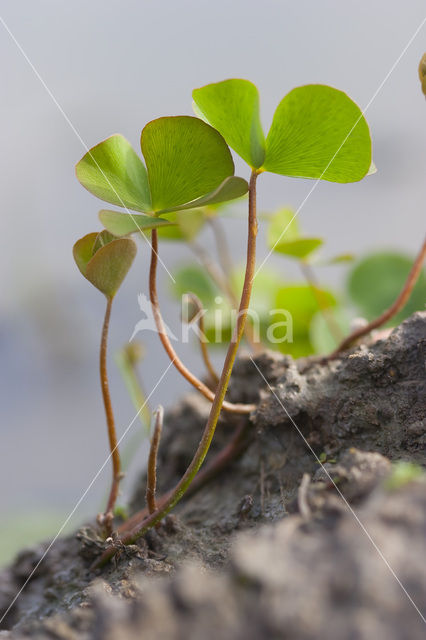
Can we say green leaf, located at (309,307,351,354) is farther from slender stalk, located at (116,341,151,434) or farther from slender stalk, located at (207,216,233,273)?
slender stalk, located at (116,341,151,434)

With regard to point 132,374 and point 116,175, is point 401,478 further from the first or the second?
point 132,374

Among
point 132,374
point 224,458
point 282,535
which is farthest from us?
point 132,374

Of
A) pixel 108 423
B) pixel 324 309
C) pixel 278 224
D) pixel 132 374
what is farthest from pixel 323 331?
pixel 108 423

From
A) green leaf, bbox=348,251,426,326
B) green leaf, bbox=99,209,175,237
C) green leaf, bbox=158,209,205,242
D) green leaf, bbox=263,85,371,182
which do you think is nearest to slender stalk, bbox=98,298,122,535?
green leaf, bbox=99,209,175,237

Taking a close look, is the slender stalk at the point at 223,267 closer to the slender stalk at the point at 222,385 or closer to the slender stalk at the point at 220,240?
the slender stalk at the point at 220,240

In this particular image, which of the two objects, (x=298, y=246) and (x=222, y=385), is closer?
(x=222, y=385)

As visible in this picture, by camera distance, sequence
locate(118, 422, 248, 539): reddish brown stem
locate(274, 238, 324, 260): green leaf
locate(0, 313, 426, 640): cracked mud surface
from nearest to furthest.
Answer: locate(0, 313, 426, 640): cracked mud surface → locate(118, 422, 248, 539): reddish brown stem → locate(274, 238, 324, 260): green leaf

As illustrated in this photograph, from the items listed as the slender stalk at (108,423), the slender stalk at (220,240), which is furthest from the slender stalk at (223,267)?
the slender stalk at (108,423)

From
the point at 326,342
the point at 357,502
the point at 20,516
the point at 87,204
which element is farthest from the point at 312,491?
the point at 87,204
